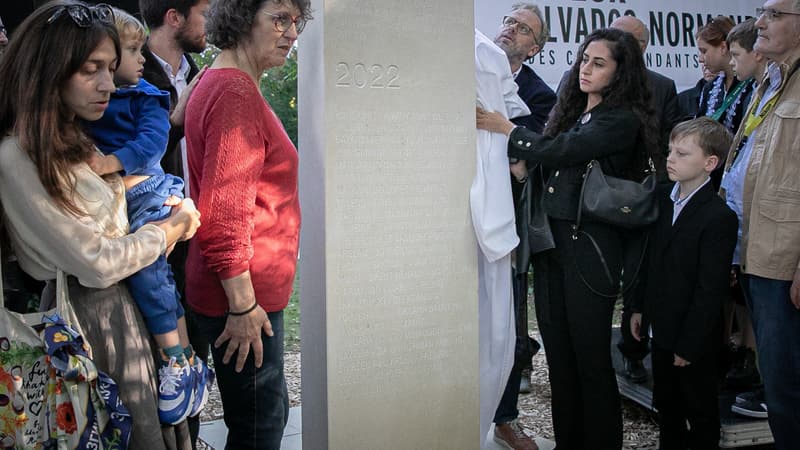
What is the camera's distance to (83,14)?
1849 millimetres

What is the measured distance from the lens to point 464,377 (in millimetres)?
2977

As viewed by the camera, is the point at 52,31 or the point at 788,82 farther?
the point at 788,82

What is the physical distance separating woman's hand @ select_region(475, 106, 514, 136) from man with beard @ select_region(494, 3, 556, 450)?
0.22 m

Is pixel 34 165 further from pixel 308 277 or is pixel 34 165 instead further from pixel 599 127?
pixel 599 127

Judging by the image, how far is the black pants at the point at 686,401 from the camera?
122 inches

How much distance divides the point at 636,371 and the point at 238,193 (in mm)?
3159

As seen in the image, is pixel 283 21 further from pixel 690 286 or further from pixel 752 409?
pixel 752 409

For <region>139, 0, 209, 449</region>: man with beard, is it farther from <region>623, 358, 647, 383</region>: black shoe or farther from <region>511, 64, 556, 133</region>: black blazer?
<region>623, 358, 647, 383</region>: black shoe

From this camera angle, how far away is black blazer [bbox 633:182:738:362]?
3.04 metres

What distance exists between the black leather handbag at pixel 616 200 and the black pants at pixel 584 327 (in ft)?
0.32

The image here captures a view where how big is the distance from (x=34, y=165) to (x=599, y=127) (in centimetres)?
224

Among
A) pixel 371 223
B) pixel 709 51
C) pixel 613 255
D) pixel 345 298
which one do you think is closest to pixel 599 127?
pixel 613 255

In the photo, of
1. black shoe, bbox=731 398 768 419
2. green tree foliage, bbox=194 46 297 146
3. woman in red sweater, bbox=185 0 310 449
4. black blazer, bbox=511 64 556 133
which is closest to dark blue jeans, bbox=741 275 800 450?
black shoe, bbox=731 398 768 419

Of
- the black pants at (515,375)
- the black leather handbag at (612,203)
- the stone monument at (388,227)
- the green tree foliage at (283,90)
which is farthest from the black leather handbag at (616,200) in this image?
the green tree foliage at (283,90)
